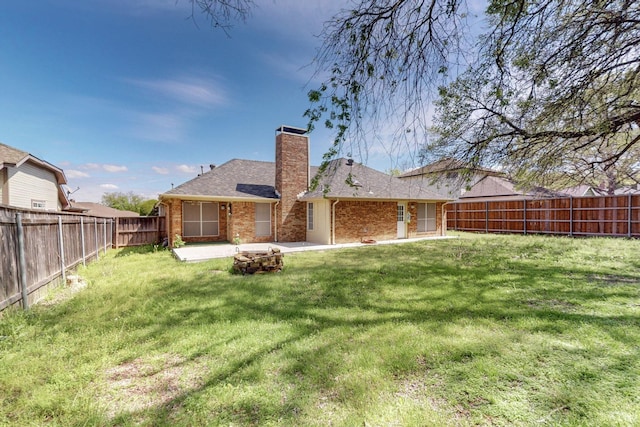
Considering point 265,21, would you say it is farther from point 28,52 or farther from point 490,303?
point 28,52

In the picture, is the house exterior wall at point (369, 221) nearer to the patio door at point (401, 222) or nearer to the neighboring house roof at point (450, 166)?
the patio door at point (401, 222)

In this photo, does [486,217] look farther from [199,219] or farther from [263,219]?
[199,219]

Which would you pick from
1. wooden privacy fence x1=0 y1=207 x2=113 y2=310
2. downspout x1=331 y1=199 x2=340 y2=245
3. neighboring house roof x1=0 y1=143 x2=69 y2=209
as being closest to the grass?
wooden privacy fence x1=0 y1=207 x2=113 y2=310

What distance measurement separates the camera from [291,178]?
560 inches

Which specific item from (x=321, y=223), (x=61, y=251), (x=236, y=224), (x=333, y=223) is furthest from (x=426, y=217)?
(x=61, y=251)

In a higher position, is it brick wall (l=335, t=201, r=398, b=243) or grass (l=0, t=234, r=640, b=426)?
brick wall (l=335, t=201, r=398, b=243)

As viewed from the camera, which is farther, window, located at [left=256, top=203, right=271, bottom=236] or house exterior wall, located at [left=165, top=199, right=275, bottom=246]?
window, located at [left=256, top=203, right=271, bottom=236]

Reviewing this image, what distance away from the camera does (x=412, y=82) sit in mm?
3477

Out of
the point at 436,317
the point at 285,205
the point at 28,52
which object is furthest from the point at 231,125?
the point at 436,317

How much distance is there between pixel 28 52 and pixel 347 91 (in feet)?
28.9

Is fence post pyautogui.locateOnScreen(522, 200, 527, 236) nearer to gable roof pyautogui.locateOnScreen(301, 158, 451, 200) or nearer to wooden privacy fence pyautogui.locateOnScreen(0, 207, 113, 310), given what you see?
gable roof pyautogui.locateOnScreen(301, 158, 451, 200)

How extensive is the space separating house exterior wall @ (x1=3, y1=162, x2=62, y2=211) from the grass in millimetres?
10564

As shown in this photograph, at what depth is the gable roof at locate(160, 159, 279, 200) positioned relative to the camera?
12617 millimetres

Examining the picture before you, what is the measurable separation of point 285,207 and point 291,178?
1554mm
